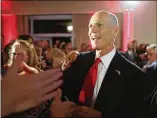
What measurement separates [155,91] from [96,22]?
2.06ft

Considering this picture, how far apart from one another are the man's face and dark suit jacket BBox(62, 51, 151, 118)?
10 centimetres

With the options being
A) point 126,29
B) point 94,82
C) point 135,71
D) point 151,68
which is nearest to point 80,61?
point 94,82

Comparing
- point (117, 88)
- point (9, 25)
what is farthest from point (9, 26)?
point (117, 88)

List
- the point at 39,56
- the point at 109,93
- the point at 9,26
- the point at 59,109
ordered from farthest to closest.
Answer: the point at 9,26 → the point at 39,56 → the point at 109,93 → the point at 59,109

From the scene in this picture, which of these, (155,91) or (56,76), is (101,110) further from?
(56,76)

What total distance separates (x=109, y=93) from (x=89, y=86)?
11 centimetres

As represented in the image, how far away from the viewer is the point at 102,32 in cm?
164

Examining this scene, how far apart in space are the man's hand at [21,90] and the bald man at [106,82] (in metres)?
0.83

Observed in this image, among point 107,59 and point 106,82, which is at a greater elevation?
point 107,59

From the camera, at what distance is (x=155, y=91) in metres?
1.98

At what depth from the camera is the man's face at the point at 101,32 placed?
1.64 metres

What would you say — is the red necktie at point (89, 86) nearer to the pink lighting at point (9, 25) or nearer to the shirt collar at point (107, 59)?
the shirt collar at point (107, 59)

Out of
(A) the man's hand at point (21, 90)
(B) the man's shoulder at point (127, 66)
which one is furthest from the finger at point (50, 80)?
(B) the man's shoulder at point (127, 66)

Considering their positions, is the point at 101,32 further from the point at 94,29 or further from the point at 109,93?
the point at 109,93
